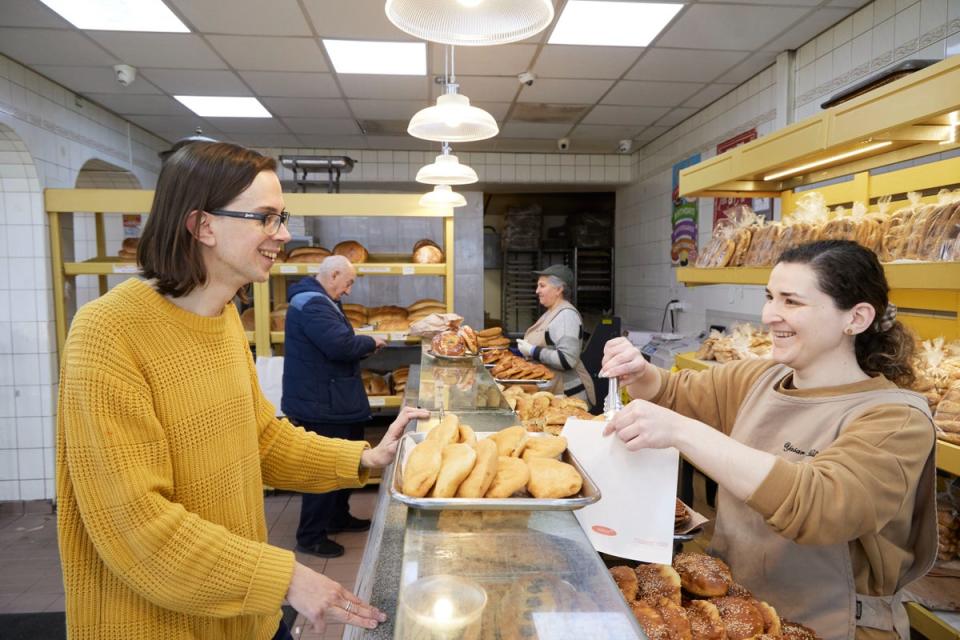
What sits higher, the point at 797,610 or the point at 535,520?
the point at 535,520

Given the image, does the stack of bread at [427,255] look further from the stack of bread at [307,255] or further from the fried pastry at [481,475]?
the fried pastry at [481,475]

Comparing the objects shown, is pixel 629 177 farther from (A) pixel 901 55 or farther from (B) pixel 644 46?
(A) pixel 901 55

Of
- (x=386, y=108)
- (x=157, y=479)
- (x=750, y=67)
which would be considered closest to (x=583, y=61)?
(x=750, y=67)

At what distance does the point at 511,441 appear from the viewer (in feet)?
4.35

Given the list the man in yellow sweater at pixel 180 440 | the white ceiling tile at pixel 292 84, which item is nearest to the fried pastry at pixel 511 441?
the man in yellow sweater at pixel 180 440

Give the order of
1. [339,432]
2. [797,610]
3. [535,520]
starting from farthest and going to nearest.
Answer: [339,432]
[797,610]
[535,520]

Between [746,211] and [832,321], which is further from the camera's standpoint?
[746,211]

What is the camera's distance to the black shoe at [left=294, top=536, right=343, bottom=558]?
392 cm

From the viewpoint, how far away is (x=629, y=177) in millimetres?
8055

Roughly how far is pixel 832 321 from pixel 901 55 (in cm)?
315

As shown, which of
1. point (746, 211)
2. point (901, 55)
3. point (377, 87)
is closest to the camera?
point (746, 211)

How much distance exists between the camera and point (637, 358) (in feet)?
5.74

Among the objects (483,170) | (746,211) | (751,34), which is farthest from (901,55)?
(483,170)

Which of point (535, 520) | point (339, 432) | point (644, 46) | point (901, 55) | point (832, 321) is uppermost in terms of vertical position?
point (644, 46)
